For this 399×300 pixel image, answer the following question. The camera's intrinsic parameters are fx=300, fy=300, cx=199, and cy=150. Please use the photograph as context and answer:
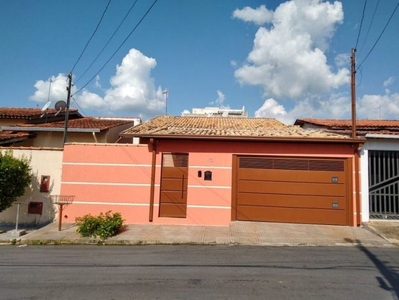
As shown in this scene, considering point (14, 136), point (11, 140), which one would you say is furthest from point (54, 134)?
point (11, 140)

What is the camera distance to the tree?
28.8ft

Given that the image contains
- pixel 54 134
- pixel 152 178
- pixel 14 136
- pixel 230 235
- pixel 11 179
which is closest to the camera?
pixel 230 235

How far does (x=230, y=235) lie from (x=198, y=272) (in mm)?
3137

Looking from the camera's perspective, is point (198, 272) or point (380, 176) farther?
point (380, 176)

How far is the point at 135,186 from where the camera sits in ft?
34.3

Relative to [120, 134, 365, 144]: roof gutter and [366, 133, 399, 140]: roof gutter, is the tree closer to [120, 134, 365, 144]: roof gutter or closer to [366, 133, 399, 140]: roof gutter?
[120, 134, 365, 144]: roof gutter

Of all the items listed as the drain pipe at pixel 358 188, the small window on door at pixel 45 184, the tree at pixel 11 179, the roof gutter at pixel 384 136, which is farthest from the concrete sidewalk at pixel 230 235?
the roof gutter at pixel 384 136

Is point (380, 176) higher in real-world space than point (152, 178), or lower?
higher

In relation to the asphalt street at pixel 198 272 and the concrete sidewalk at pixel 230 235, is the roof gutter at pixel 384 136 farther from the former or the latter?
the asphalt street at pixel 198 272

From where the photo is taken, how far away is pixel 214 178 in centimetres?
1043

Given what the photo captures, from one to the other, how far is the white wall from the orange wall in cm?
33

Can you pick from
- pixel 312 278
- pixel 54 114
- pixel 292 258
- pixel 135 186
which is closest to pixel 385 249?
pixel 292 258

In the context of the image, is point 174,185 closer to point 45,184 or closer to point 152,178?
point 152,178

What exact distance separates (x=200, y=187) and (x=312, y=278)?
550 cm
